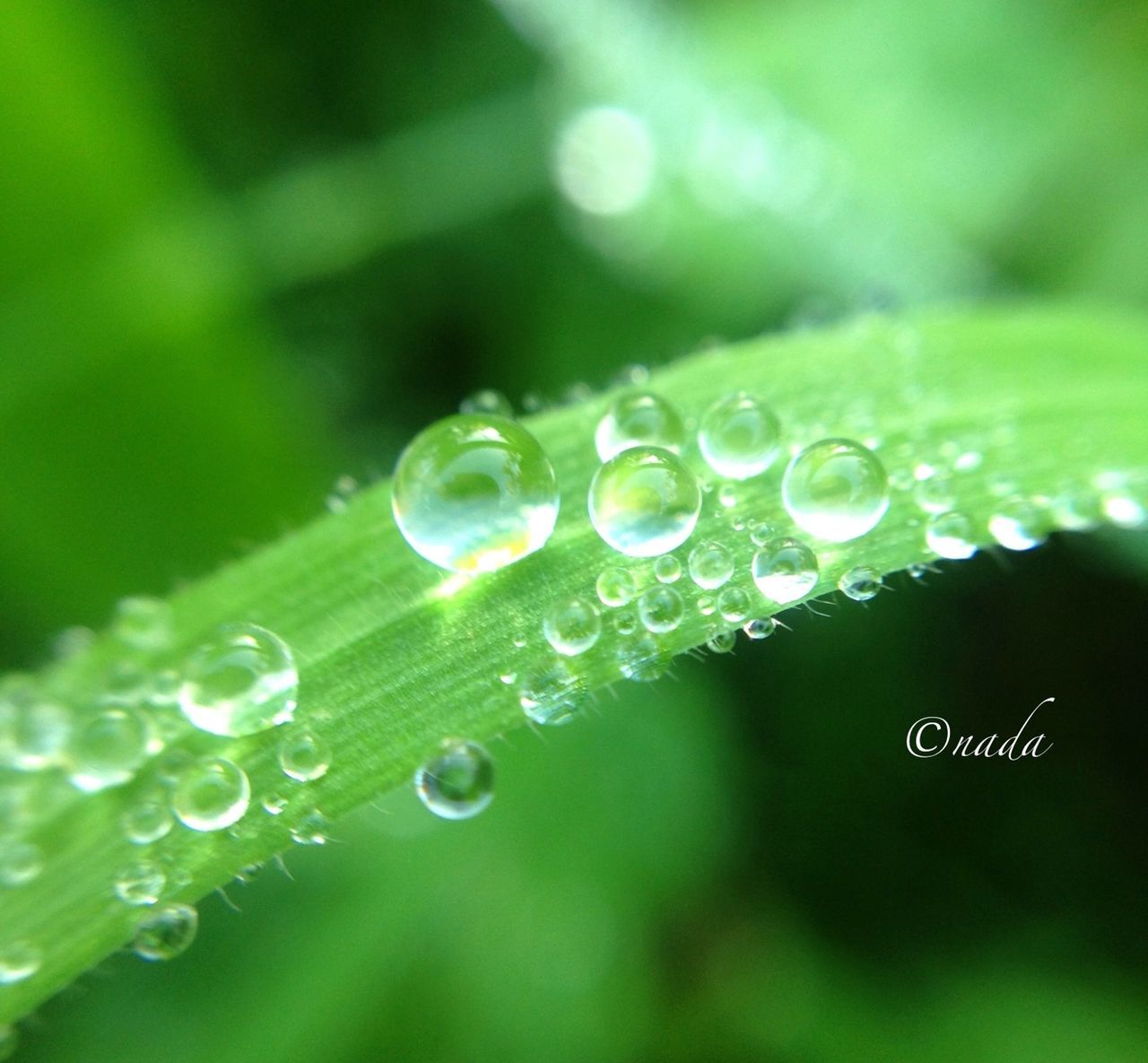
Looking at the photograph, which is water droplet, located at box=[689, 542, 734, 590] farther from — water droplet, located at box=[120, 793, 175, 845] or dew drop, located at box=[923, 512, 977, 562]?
water droplet, located at box=[120, 793, 175, 845]

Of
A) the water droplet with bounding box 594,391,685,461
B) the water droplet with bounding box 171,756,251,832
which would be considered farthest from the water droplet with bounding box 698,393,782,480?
the water droplet with bounding box 171,756,251,832

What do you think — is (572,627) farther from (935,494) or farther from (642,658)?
(935,494)

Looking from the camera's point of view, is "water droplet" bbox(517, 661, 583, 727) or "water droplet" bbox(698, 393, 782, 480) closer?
"water droplet" bbox(517, 661, 583, 727)

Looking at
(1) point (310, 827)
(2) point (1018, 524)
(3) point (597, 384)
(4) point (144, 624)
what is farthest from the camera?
(3) point (597, 384)

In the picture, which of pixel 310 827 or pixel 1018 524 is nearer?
pixel 310 827

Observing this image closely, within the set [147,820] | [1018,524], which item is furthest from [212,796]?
[1018,524]
